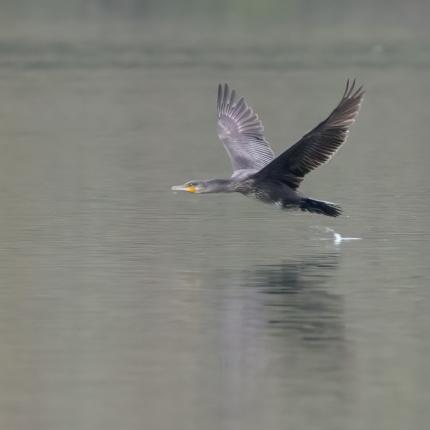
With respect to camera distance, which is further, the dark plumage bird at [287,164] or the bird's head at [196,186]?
the bird's head at [196,186]

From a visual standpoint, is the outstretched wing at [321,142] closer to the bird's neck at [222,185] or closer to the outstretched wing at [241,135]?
the bird's neck at [222,185]

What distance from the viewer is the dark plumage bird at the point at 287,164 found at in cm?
1623

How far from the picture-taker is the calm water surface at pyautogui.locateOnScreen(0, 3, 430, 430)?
1098 centimetres

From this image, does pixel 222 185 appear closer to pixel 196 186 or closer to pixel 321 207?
pixel 196 186

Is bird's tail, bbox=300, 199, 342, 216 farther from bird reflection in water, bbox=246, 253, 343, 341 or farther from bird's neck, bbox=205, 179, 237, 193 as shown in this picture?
bird's neck, bbox=205, 179, 237, 193

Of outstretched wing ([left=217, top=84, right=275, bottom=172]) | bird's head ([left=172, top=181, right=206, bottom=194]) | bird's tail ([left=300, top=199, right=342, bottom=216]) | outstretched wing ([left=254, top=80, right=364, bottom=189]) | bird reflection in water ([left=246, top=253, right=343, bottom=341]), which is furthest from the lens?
outstretched wing ([left=217, top=84, right=275, bottom=172])

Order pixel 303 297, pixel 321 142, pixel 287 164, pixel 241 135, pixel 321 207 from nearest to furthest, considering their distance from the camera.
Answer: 1. pixel 303 297
2. pixel 321 142
3. pixel 321 207
4. pixel 287 164
5. pixel 241 135

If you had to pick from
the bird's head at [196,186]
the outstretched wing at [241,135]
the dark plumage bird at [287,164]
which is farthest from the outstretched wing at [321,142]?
the outstretched wing at [241,135]

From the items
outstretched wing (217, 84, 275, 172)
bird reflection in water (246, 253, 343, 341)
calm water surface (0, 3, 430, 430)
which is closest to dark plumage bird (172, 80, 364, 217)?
outstretched wing (217, 84, 275, 172)

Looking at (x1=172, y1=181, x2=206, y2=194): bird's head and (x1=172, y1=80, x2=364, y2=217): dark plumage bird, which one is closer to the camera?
(x1=172, y1=80, x2=364, y2=217): dark plumage bird

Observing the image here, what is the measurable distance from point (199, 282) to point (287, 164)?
2246mm

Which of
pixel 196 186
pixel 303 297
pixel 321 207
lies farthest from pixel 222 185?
pixel 303 297

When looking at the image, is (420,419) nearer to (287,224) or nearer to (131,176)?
(287,224)

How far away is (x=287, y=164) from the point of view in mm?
16766
